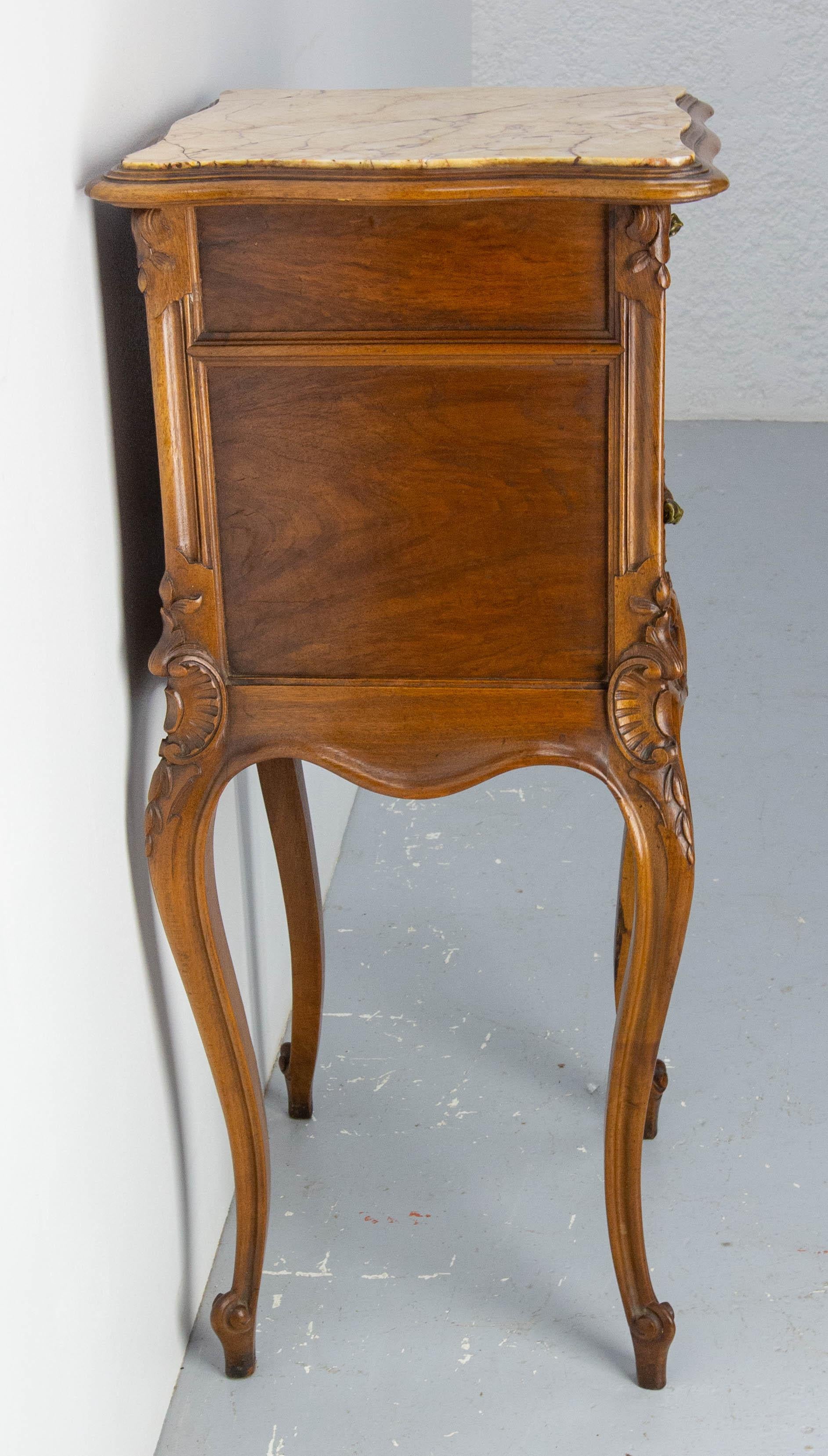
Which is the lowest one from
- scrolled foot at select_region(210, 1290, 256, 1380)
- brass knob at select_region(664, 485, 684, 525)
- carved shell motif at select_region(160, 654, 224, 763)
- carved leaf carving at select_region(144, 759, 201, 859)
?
scrolled foot at select_region(210, 1290, 256, 1380)

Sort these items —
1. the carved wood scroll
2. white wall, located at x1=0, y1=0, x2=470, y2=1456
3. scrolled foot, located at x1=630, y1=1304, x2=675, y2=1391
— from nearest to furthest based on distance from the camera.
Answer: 1. white wall, located at x1=0, y1=0, x2=470, y2=1456
2. the carved wood scroll
3. scrolled foot, located at x1=630, y1=1304, x2=675, y2=1391

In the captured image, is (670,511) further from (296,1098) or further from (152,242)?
(296,1098)

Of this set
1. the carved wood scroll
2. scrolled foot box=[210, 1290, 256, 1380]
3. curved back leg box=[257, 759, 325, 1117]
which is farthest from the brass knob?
scrolled foot box=[210, 1290, 256, 1380]

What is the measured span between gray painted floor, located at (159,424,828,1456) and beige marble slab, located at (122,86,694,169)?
1.24 metres

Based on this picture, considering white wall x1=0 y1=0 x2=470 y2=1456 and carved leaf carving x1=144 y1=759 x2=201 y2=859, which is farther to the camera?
carved leaf carving x1=144 y1=759 x2=201 y2=859

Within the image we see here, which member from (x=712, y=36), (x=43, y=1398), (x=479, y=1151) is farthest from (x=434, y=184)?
(x=712, y=36)

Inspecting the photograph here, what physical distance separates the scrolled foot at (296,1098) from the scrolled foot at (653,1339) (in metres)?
0.59

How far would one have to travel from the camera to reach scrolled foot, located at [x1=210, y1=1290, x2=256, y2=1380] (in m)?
1.57

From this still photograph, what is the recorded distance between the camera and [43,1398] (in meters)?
1.14

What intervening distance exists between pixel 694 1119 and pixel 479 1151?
0.30 metres

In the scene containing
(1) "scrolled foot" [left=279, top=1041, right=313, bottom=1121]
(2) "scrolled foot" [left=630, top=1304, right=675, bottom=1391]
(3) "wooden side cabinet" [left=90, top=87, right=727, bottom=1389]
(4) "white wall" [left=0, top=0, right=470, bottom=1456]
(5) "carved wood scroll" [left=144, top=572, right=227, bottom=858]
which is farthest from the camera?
(1) "scrolled foot" [left=279, top=1041, right=313, bottom=1121]

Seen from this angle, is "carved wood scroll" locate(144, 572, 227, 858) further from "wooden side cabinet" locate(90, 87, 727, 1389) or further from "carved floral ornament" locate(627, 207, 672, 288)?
"carved floral ornament" locate(627, 207, 672, 288)

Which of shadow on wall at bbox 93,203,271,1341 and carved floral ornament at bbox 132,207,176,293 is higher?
carved floral ornament at bbox 132,207,176,293

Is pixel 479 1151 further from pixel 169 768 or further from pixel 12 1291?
pixel 12 1291
